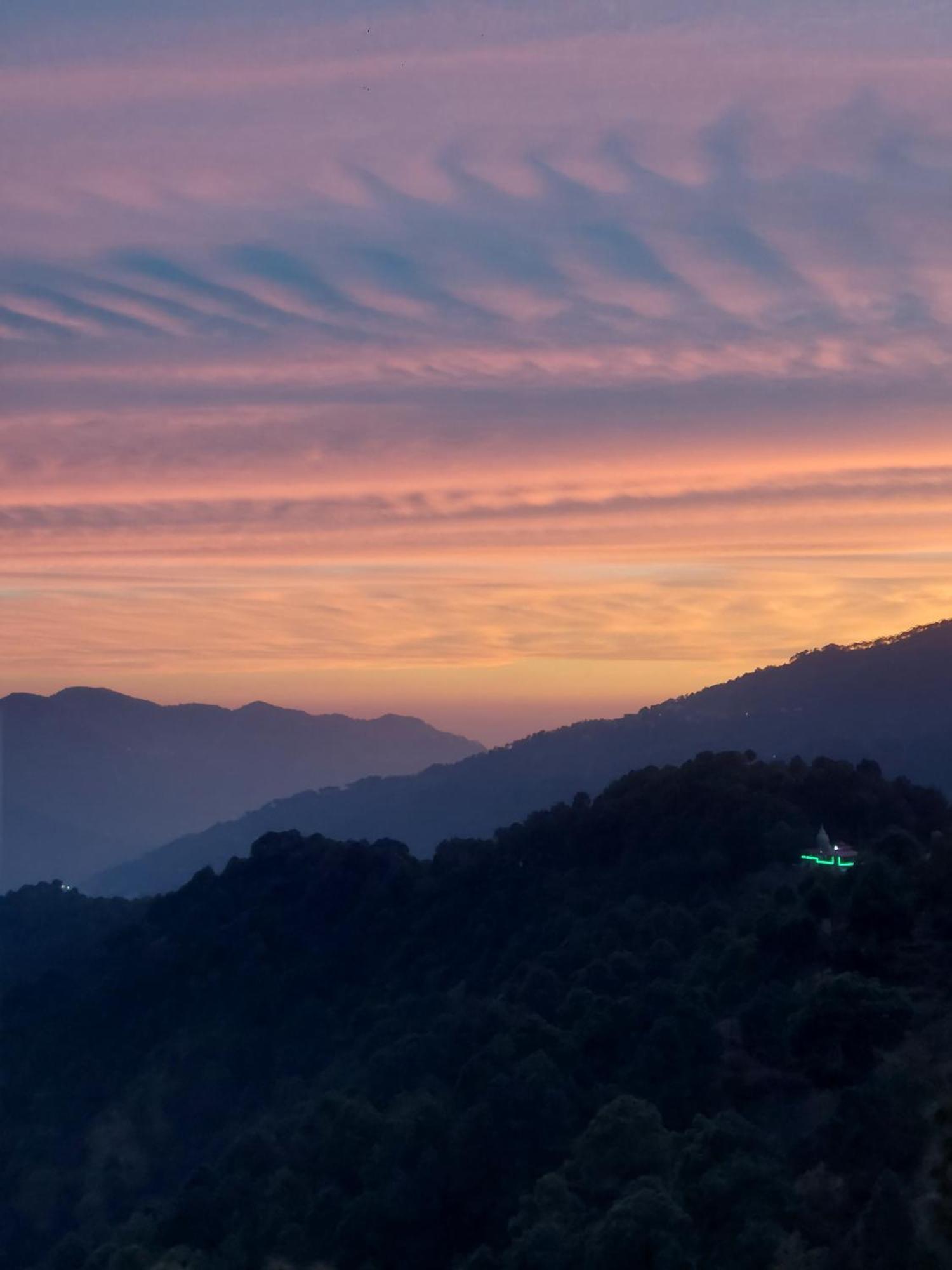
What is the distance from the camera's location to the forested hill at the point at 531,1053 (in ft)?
75.7

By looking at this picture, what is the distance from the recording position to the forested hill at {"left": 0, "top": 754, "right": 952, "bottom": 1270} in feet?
75.7

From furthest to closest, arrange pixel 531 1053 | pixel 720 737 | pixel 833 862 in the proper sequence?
pixel 720 737, pixel 833 862, pixel 531 1053

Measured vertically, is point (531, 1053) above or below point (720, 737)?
below

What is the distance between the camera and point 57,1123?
56.1 metres

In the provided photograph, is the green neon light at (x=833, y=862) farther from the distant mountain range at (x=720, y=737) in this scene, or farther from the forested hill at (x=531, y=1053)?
the distant mountain range at (x=720, y=737)

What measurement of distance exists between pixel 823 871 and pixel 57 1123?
34.6 meters

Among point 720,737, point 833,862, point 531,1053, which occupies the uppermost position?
point 720,737

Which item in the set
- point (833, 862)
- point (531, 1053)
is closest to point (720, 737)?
point (833, 862)

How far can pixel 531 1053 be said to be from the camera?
110 ft

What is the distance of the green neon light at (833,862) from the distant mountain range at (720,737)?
71.0 metres

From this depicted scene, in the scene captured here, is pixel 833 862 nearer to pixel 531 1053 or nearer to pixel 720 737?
pixel 531 1053

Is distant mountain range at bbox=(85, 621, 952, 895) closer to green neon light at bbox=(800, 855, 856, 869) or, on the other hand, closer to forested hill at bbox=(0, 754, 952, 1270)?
forested hill at bbox=(0, 754, 952, 1270)

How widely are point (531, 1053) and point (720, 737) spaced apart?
375 feet

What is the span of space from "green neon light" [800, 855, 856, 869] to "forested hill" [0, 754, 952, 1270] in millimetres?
975
